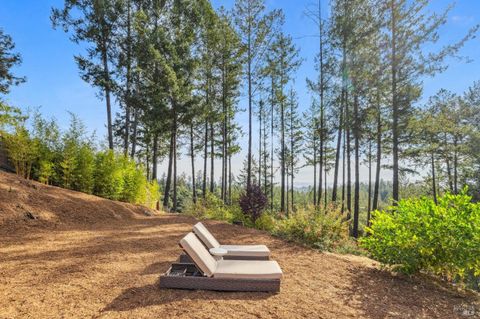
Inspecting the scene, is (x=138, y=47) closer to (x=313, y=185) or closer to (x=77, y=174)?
(x=77, y=174)

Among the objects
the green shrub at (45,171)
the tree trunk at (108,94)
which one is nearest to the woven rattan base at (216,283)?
the green shrub at (45,171)

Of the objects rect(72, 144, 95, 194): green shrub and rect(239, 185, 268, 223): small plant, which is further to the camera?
rect(239, 185, 268, 223): small plant

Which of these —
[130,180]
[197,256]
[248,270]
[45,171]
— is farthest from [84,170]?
[248,270]

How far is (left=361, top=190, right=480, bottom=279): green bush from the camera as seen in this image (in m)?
4.07

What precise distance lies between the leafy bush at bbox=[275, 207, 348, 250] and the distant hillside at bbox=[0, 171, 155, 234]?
16.3 feet

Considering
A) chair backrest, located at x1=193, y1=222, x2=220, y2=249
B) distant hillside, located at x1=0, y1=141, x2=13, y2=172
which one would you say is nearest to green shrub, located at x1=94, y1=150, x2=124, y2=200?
distant hillside, located at x1=0, y1=141, x2=13, y2=172

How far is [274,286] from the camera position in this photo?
354 centimetres

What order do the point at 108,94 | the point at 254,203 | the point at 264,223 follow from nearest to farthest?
the point at 264,223
the point at 254,203
the point at 108,94

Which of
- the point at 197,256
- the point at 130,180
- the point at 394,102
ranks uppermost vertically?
the point at 394,102

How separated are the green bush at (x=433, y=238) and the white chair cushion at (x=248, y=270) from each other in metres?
2.00

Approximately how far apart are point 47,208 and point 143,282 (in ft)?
16.7

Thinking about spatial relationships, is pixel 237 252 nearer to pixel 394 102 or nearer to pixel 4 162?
pixel 4 162

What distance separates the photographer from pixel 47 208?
7172 mm

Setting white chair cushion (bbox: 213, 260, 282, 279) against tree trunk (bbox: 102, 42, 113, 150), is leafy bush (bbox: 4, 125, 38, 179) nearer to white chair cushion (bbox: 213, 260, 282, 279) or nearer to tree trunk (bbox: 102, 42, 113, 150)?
tree trunk (bbox: 102, 42, 113, 150)
